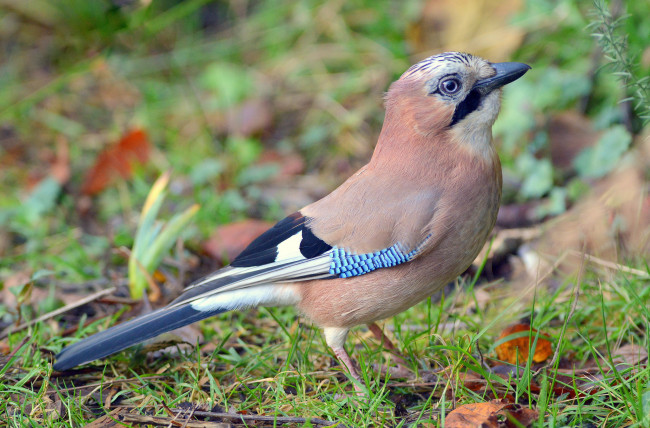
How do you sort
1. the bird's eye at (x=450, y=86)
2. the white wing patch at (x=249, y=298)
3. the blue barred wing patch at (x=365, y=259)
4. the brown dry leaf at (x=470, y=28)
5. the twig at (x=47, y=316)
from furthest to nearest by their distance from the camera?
the brown dry leaf at (x=470, y=28) → the twig at (x=47, y=316) → the white wing patch at (x=249, y=298) → the bird's eye at (x=450, y=86) → the blue barred wing patch at (x=365, y=259)

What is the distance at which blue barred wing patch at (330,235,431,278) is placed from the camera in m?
2.77

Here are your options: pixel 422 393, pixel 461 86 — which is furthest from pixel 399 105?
pixel 422 393

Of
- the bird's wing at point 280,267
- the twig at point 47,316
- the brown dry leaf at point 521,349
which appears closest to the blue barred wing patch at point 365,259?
the bird's wing at point 280,267

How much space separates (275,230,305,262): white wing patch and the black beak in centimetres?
93

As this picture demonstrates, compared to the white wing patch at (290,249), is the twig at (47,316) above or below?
below

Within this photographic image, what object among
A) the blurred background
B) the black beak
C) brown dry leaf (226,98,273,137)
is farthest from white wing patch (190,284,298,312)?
brown dry leaf (226,98,273,137)

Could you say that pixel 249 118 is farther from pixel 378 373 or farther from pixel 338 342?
pixel 378 373

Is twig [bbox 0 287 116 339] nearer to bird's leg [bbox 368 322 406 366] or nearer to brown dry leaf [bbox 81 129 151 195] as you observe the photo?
bird's leg [bbox 368 322 406 366]

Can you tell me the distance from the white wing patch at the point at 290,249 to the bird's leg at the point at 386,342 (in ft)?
1.60

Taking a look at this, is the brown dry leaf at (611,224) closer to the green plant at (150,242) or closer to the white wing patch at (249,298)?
the white wing patch at (249,298)

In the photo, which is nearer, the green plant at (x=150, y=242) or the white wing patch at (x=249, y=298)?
the white wing patch at (x=249, y=298)

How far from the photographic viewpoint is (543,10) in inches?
184

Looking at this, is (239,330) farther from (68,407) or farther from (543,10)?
(543,10)

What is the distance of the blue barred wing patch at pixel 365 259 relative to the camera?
2.77 metres
